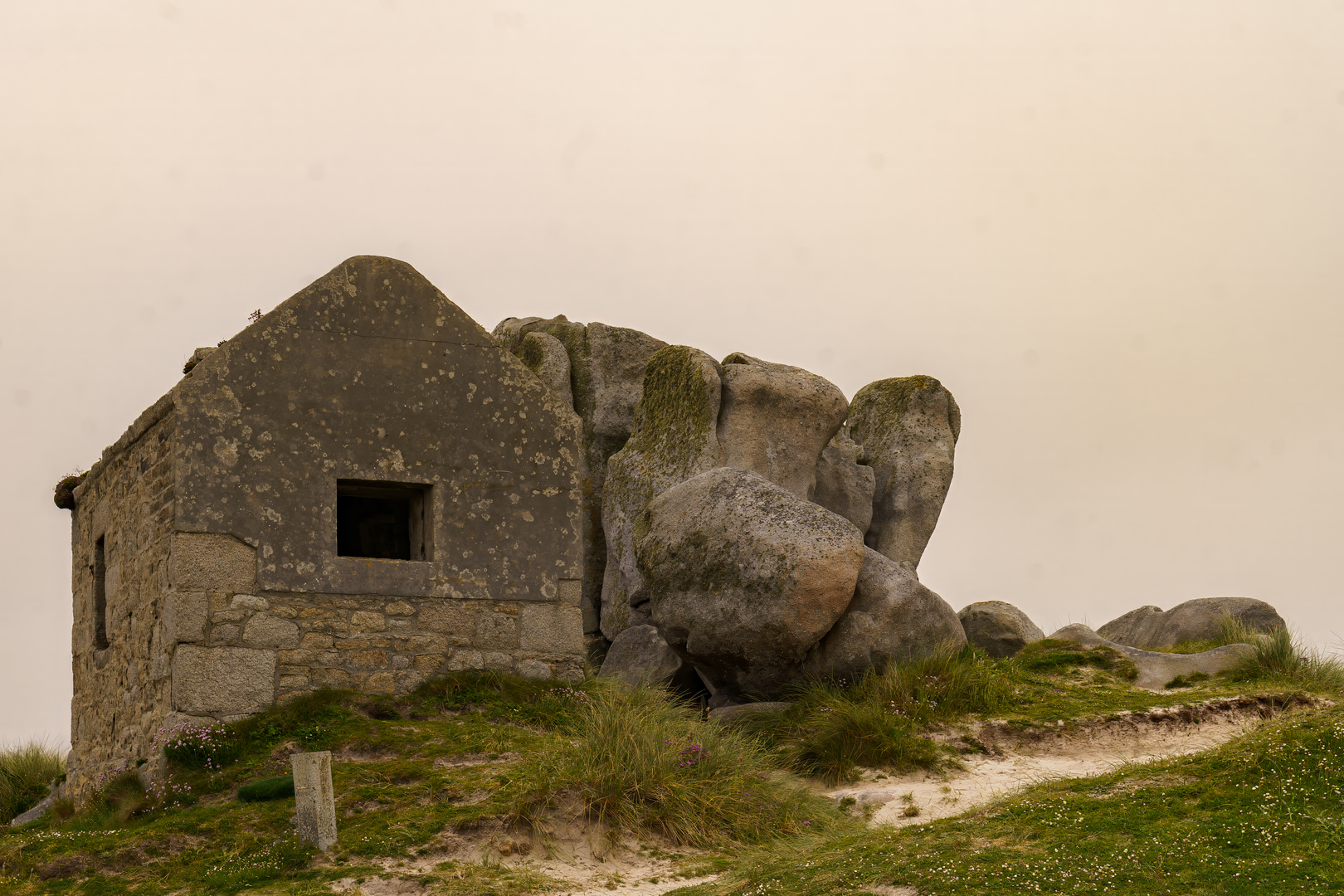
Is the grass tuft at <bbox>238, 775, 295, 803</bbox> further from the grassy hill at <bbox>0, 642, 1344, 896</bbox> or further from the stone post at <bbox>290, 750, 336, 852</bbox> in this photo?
the stone post at <bbox>290, 750, 336, 852</bbox>

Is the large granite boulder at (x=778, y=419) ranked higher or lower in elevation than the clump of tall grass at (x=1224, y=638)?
higher

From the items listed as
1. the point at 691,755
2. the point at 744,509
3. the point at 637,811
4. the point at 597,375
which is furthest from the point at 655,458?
the point at 637,811

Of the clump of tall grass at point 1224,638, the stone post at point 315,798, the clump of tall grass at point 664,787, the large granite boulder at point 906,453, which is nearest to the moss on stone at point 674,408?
the large granite boulder at point 906,453

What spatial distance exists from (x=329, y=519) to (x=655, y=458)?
8360 millimetres

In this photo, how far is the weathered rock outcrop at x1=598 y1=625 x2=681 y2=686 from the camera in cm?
1677

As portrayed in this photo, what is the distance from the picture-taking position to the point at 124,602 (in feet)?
41.2

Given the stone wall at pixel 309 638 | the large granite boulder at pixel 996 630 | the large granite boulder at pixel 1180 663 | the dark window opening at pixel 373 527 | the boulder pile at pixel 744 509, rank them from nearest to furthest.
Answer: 1. the stone wall at pixel 309 638
2. the dark window opening at pixel 373 527
3. the boulder pile at pixel 744 509
4. the large granite boulder at pixel 1180 663
5. the large granite boulder at pixel 996 630

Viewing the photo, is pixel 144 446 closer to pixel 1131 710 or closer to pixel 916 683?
pixel 916 683

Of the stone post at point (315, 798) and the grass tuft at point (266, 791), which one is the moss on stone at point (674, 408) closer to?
the grass tuft at point (266, 791)

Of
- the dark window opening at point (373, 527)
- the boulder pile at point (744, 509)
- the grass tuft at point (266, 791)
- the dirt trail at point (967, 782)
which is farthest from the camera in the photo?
the boulder pile at point (744, 509)

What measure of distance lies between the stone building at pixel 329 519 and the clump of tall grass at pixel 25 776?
2242 millimetres

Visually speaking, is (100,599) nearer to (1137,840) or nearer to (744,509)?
(744,509)

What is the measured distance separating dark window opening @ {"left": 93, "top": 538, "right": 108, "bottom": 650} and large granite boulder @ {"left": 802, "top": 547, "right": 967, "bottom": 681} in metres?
7.39

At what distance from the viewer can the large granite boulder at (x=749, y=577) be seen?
14.1 meters
